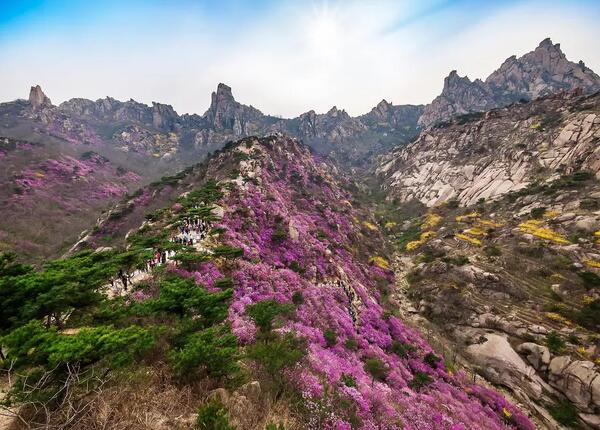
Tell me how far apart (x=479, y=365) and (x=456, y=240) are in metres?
23.6

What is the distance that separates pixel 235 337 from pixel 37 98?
181 m

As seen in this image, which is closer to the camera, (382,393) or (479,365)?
(382,393)

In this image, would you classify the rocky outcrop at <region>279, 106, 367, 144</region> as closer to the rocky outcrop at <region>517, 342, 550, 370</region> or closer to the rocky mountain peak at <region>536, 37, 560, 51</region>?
the rocky mountain peak at <region>536, 37, 560, 51</region>

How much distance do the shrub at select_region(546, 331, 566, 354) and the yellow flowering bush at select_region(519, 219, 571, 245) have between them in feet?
50.6

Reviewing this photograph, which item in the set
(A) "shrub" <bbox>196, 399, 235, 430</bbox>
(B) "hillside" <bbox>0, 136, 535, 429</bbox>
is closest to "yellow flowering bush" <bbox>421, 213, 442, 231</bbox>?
(B) "hillside" <bbox>0, 136, 535, 429</bbox>

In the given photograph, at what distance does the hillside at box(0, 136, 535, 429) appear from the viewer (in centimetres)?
648

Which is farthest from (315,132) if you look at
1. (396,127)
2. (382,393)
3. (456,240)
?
(382,393)

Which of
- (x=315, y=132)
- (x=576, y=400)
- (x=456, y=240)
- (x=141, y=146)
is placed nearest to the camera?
(x=576, y=400)

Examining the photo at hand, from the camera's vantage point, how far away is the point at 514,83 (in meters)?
177

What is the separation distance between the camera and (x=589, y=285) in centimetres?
2847

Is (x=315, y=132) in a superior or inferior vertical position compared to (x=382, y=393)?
superior

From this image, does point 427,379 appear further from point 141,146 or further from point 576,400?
point 141,146

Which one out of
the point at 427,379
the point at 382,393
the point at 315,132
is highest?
the point at 315,132

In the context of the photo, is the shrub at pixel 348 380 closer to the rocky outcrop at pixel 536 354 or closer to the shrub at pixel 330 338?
the shrub at pixel 330 338
